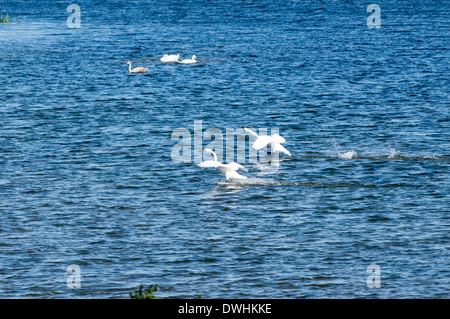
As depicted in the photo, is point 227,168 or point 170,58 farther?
point 170,58

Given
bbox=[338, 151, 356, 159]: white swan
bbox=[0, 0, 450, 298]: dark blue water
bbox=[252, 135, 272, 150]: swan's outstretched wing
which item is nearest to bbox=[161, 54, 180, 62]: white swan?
bbox=[0, 0, 450, 298]: dark blue water

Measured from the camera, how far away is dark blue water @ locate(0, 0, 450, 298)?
685 inches

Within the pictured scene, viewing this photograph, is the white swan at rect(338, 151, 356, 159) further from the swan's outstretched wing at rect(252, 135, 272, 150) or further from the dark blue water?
the swan's outstretched wing at rect(252, 135, 272, 150)

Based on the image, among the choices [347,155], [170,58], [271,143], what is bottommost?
[347,155]

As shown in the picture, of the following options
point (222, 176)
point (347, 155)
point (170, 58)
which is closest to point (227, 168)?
point (222, 176)

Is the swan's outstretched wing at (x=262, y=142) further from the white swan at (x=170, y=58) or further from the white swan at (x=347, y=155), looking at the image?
the white swan at (x=170, y=58)

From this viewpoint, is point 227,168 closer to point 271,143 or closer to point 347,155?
point 271,143

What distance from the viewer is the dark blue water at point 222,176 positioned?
17406mm

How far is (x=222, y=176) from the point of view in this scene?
25734 mm

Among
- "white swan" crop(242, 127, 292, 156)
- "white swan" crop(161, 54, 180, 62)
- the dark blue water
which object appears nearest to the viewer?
the dark blue water

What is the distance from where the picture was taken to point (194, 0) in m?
93.3

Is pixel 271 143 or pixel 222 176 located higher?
pixel 271 143
